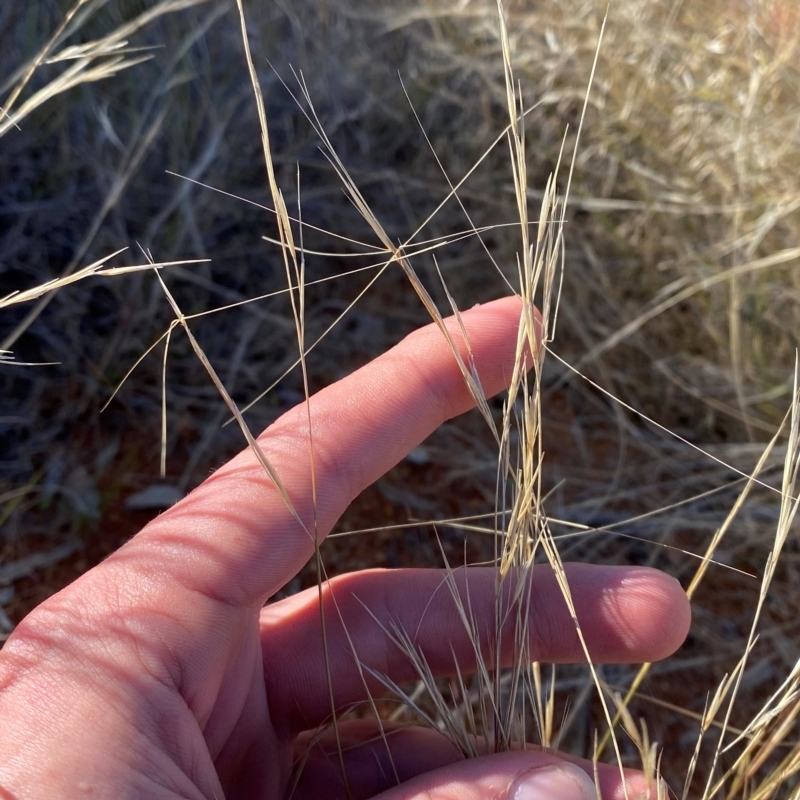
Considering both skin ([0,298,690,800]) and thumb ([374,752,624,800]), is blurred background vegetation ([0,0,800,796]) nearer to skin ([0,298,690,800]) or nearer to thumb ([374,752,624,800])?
skin ([0,298,690,800])

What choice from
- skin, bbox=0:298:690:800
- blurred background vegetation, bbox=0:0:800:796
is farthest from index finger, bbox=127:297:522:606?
blurred background vegetation, bbox=0:0:800:796

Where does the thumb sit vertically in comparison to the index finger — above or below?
below

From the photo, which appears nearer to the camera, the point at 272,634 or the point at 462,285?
the point at 272,634

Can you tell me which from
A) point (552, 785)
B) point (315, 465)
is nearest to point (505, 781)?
point (552, 785)

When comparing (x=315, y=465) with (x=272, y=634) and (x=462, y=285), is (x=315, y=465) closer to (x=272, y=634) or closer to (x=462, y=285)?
(x=272, y=634)

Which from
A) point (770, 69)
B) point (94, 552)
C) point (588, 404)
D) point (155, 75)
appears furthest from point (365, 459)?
point (155, 75)

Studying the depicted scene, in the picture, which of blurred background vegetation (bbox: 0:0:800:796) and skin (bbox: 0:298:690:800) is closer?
skin (bbox: 0:298:690:800)

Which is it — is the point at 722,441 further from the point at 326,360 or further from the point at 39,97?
the point at 39,97
